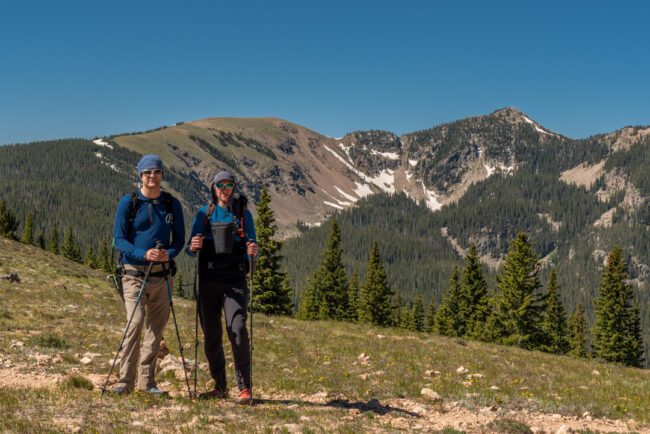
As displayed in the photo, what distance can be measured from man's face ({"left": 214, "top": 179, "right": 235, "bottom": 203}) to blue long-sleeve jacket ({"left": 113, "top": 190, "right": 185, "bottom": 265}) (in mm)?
796

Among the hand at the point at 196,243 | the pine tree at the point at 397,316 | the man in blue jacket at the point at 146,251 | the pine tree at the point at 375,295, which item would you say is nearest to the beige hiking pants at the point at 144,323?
the man in blue jacket at the point at 146,251

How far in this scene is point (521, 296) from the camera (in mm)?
43219

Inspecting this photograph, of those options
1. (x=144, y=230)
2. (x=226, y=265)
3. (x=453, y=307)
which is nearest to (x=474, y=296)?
(x=453, y=307)

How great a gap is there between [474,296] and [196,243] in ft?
161

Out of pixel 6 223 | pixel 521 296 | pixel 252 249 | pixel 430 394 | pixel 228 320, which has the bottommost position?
pixel 521 296

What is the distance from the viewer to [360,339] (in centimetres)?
1944

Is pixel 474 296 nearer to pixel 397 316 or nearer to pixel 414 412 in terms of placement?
pixel 397 316

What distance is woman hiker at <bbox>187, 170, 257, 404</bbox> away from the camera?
778cm

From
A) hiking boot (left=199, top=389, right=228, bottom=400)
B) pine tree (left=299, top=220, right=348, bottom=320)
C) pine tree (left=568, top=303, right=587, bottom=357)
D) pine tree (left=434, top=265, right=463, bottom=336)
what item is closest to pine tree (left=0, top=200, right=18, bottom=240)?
pine tree (left=299, top=220, right=348, bottom=320)

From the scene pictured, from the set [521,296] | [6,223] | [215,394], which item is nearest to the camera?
[215,394]

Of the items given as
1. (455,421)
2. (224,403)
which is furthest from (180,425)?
(455,421)

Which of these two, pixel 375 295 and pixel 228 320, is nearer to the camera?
pixel 228 320

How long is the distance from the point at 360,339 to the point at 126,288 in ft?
44.2

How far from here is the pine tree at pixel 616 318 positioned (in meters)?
48.3
